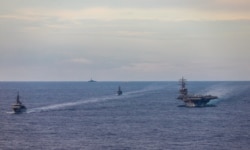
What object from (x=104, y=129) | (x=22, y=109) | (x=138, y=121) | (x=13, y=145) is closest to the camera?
(x=13, y=145)

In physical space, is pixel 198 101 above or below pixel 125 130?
above

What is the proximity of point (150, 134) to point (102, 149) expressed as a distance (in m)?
20.5

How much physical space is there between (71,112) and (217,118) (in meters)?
44.1

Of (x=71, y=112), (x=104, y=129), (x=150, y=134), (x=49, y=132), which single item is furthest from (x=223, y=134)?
(x=71, y=112)

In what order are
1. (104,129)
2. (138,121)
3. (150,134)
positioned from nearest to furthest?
(150,134), (104,129), (138,121)

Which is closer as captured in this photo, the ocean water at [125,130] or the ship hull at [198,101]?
the ocean water at [125,130]

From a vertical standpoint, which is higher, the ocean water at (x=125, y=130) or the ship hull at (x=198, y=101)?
the ship hull at (x=198, y=101)

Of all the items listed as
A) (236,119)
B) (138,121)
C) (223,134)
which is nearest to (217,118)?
(236,119)

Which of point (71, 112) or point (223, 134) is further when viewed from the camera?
point (71, 112)

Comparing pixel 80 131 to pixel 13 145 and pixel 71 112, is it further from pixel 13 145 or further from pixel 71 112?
pixel 71 112

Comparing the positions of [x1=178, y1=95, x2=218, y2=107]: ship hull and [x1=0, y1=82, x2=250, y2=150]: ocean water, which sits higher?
[x1=178, y1=95, x2=218, y2=107]: ship hull

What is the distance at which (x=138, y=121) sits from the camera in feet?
440

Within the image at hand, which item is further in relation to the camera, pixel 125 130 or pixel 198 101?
pixel 198 101

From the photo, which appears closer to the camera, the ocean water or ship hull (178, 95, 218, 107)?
the ocean water
